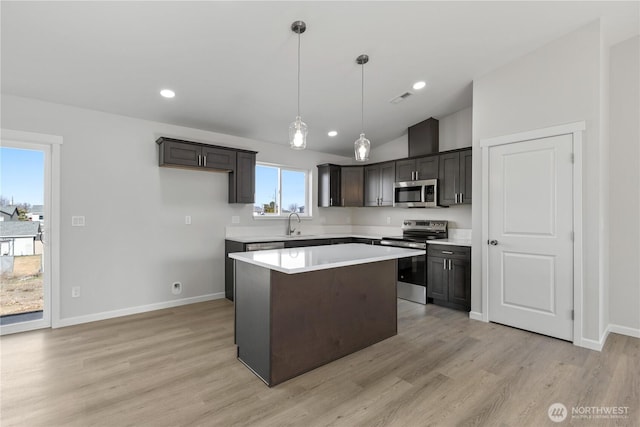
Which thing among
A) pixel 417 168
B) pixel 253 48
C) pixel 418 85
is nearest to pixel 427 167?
pixel 417 168

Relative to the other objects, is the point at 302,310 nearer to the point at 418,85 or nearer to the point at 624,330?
the point at 418,85

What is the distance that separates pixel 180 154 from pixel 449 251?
368 cm

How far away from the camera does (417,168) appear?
484 cm

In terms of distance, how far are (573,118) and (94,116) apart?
5093mm

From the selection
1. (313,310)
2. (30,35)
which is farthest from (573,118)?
(30,35)

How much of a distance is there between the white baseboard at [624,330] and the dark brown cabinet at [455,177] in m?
2.00

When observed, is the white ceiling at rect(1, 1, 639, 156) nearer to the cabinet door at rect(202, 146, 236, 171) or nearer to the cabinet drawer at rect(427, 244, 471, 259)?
the cabinet door at rect(202, 146, 236, 171)

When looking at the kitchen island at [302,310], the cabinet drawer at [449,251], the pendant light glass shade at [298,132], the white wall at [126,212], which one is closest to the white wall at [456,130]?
the cabinet drawer at [449,251]

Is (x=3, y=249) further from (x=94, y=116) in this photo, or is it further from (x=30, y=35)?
(x=30, y=35)

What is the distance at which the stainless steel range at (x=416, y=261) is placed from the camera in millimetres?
4355

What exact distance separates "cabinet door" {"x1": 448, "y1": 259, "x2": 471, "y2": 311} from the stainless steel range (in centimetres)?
37

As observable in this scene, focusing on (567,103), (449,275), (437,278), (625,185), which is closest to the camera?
(567,103)

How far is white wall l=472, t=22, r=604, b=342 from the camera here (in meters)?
2.89

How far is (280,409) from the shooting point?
77.5 inches
